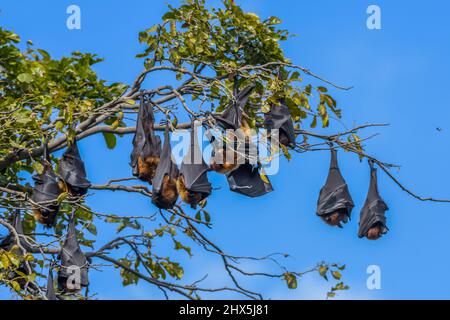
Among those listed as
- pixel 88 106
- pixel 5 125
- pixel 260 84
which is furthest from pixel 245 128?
pixel 5 125

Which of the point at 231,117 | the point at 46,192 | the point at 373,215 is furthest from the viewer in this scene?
the point at 373,215

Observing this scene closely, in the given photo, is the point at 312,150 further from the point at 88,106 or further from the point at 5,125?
the point at 5,125

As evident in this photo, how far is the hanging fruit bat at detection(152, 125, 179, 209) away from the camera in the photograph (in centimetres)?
1117

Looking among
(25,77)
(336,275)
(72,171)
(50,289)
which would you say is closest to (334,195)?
(336,275)

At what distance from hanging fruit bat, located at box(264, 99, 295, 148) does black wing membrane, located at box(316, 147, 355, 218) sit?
3.92ft

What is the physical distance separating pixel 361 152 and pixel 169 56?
95.4 inches

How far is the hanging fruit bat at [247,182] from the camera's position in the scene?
1169 cm

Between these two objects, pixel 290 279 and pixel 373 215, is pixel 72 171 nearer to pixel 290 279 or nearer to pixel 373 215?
pixel 290 279

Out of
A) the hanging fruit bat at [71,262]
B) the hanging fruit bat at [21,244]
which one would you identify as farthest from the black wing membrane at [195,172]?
the hanging fruit bat at [71,262]

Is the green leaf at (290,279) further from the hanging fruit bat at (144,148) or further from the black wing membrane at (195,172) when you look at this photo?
the hanging fruit bat at (144,148)

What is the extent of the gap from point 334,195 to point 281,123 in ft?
5.56

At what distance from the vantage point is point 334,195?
13.3 meters

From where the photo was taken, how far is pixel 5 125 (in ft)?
37.6

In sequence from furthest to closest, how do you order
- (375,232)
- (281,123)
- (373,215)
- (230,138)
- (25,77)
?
(375,232), (373,215), (25,77), (281,123), (230,138)
